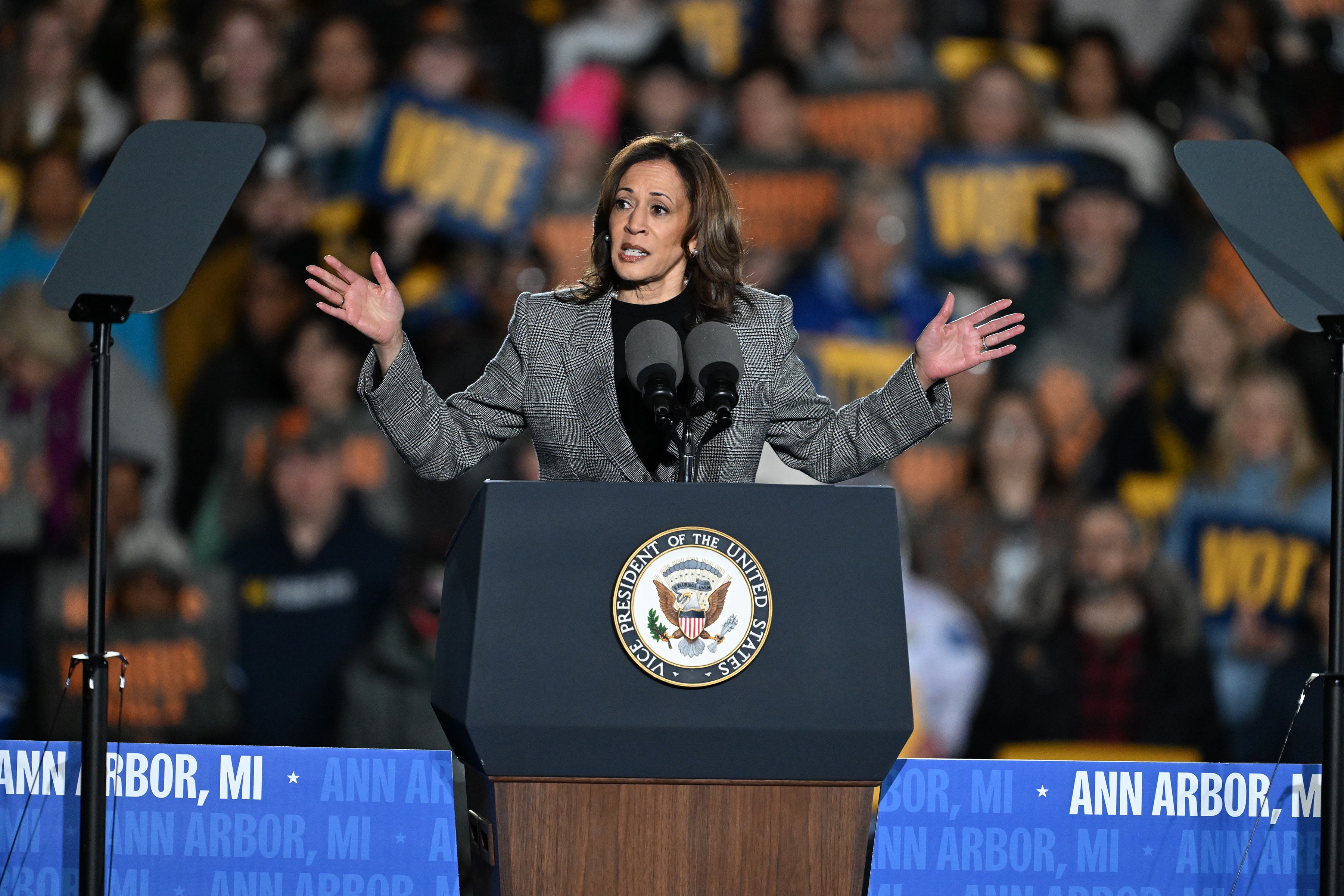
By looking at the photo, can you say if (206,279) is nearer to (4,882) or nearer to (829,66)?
(829,66)

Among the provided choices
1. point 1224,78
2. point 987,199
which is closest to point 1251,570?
point 987,199

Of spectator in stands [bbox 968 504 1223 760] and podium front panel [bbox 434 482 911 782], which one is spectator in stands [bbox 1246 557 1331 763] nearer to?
spectator in stands [bbox 968 504 1223 760]

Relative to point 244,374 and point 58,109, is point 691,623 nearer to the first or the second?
point 244,374

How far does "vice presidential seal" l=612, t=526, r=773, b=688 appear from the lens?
53.3 inches

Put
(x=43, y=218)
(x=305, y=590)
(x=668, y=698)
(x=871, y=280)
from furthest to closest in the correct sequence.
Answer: (x=43, y=218) < (x=871, y=280) < (x=305, y=590) < (x=668, y=698)

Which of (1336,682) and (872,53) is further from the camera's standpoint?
(872,53)

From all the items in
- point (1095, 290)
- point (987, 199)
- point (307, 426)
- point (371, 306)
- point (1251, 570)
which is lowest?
point (1251, 570)

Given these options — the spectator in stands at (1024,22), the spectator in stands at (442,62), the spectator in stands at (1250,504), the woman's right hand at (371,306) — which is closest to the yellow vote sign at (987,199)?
the spectator in stands at (1024,22)

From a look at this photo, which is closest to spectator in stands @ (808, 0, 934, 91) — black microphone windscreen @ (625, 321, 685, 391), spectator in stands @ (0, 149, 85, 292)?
spectator in stands @ (0, 149, 85, 292)

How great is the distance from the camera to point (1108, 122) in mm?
4488

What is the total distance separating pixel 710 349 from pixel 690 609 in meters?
0.31

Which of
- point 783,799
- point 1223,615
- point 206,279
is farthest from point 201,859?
point 1223,615

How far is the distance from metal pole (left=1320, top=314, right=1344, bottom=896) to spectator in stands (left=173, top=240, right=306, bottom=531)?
3.41 m

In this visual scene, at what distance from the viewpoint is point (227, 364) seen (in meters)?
4.46
